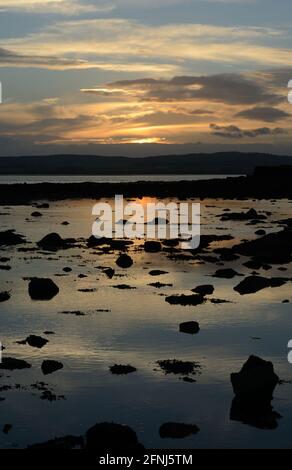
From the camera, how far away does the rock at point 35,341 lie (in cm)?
2179

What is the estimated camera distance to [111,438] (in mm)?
13930

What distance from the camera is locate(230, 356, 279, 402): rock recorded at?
16.5 meters

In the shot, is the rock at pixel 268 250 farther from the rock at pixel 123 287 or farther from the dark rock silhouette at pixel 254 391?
the dark rock silhouette at pixel 254 391

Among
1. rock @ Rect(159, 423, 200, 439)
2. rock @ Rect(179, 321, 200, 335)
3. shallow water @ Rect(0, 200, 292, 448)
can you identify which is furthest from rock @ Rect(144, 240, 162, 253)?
rock @ Rect(159, 423, 200, 439)

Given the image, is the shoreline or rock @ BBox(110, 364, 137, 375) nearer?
rock @ BBox(110, 364, 137, 375)

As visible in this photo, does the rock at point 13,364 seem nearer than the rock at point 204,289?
Yes

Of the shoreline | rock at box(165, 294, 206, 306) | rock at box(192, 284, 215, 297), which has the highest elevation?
the shoreline

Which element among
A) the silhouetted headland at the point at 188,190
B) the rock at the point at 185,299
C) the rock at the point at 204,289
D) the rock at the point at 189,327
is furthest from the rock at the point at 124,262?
the silhouetted headland at the point at 188,190

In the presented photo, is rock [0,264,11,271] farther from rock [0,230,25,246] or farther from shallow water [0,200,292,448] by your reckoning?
rock [0,230,25,246]

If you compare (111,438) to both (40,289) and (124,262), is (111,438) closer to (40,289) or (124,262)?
(40,289)

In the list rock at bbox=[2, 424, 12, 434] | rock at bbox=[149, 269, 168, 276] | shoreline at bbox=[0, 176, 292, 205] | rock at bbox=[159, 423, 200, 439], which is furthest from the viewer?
shoreline at bbox=[0, 176, 292, 205]

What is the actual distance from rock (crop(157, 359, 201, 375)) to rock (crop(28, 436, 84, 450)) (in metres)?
5.16

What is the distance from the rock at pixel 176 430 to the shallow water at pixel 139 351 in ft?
0.60

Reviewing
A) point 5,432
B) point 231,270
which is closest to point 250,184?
point 231,270
